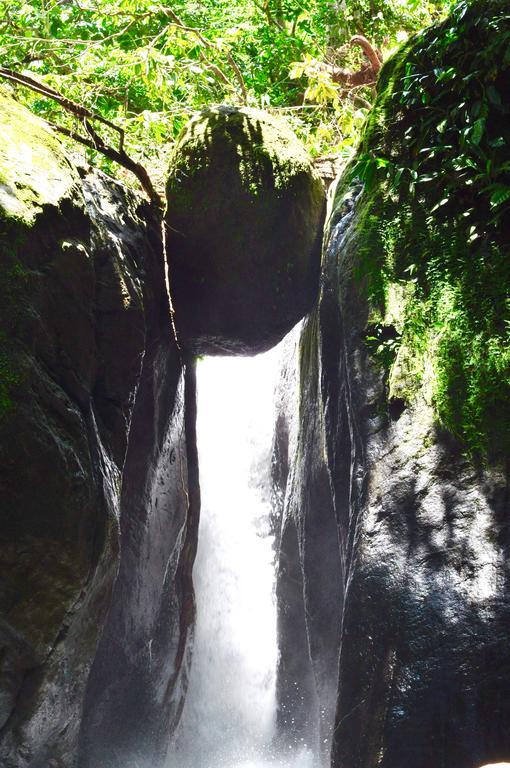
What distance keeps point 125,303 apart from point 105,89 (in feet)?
9.96

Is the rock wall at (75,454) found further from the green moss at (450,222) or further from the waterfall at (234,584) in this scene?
the green moss at (450,222)

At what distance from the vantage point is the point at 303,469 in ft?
26.5

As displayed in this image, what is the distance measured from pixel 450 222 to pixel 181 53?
625 centimetres

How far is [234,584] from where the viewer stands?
10.7 meters

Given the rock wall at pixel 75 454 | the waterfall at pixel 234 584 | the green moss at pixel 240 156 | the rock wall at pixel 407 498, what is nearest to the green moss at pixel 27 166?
the rock wall at pixel 75 454

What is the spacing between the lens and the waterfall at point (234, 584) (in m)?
8.67

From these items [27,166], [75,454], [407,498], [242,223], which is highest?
[242,223]

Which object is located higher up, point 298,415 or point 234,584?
point 298,415

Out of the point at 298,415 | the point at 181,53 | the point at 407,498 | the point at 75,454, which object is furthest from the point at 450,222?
the point at 181,53

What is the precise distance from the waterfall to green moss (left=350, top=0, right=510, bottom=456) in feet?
15.0

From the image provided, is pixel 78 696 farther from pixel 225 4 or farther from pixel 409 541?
pixel 225 4

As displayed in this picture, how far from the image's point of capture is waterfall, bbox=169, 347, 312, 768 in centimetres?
867

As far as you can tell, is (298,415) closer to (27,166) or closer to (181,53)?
(27,166)

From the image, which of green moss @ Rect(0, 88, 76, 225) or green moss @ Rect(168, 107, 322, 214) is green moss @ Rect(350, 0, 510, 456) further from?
green moss @ Rect(0, 88, 76, 225)
